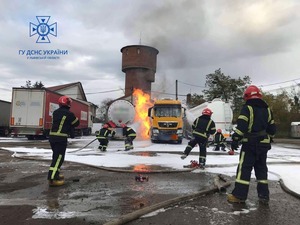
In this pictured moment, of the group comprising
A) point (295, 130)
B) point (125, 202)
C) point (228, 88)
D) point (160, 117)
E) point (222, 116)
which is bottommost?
point (125, 202)

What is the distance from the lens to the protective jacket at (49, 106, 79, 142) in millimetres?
6633

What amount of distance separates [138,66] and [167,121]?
24.6 metres

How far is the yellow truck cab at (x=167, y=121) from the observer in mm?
20719

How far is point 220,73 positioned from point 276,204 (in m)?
47.2

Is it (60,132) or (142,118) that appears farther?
(142,118)

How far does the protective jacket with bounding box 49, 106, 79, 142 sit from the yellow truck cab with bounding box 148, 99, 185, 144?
14172 millimetres

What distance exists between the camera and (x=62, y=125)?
21.9 ft

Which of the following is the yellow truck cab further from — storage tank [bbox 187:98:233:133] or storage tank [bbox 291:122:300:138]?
storage tank [bbox 291:122:300:138]

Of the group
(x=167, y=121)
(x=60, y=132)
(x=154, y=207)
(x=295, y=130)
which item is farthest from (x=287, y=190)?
(x=295, y=130)

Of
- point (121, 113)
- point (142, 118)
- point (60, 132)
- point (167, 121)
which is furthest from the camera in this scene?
point (142, 118)

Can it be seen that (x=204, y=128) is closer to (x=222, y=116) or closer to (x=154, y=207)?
(x=154, y=207)

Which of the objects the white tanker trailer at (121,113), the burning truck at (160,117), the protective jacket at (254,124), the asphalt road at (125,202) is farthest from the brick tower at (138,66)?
the protective jacket at (254,124)

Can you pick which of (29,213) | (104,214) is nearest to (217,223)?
(104,214)

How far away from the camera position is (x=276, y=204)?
16.3 feet
